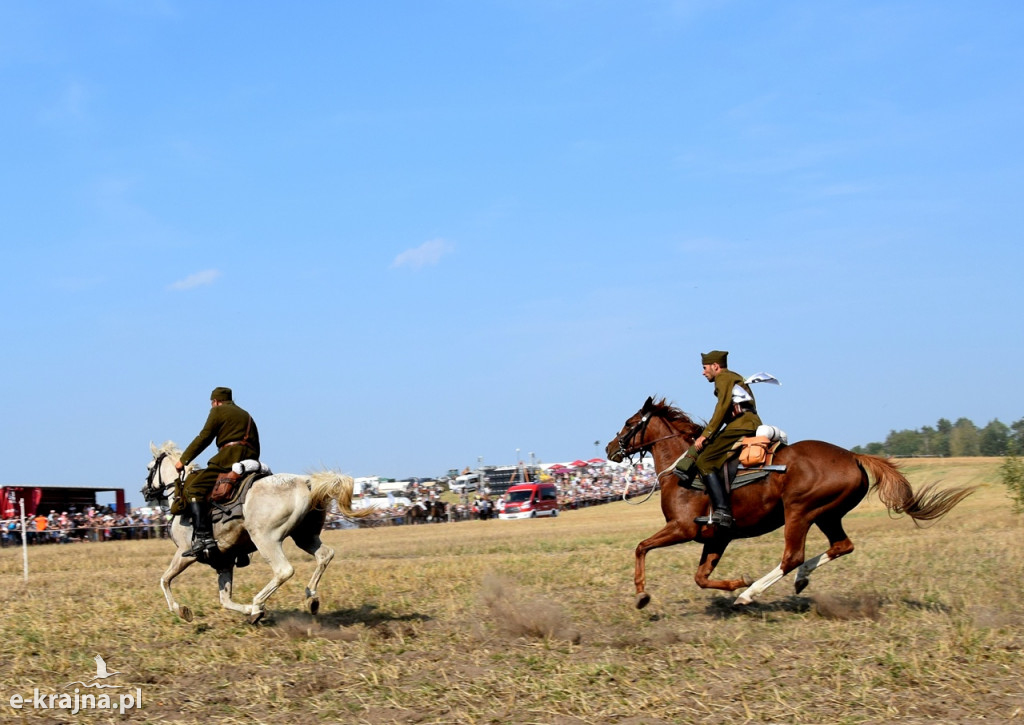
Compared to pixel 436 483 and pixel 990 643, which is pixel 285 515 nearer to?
pixel 990 643

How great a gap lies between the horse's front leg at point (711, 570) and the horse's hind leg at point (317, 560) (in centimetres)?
391

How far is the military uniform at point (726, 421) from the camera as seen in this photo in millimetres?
10875

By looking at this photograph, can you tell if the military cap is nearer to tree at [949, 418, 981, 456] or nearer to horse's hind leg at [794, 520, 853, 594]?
horse's hind leg at [794, 520, 853, 594]

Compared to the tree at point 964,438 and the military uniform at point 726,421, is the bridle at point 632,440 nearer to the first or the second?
the military uniform at point 726,421

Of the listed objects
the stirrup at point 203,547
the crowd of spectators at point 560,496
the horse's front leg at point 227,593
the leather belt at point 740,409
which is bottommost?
the crowd of spectators at point 560,496

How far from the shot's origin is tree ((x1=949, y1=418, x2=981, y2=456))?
96000 mm

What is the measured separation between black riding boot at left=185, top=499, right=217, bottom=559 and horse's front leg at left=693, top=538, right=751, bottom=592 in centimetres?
520

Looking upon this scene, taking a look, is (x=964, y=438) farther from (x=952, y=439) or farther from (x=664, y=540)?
(x=664, y=540)

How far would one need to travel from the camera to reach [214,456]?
36.5 feet

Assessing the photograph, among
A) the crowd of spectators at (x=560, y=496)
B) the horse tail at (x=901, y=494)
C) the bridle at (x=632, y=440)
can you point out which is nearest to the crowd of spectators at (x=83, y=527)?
the crowd of spectators at (x=560, y=496)

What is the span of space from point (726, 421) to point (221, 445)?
5.60 metres

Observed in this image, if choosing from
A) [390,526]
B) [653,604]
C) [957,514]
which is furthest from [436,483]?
[653,604]

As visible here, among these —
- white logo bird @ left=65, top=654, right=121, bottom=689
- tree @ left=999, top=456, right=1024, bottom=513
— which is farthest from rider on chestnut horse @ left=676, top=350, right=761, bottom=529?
tree @ left=999, top=456, right=1024, bottom=513

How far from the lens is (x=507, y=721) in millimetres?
6711
